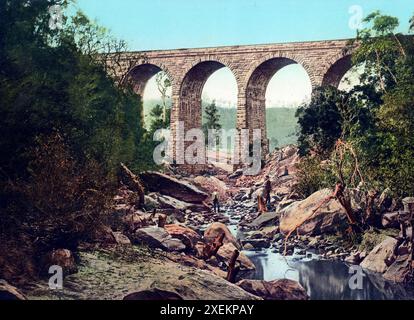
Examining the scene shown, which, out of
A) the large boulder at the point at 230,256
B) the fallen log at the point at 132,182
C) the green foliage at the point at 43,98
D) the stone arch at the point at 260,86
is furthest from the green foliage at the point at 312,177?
the stone arch at the point at 260,86

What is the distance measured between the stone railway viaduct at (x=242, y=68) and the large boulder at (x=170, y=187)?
14374 millimetres

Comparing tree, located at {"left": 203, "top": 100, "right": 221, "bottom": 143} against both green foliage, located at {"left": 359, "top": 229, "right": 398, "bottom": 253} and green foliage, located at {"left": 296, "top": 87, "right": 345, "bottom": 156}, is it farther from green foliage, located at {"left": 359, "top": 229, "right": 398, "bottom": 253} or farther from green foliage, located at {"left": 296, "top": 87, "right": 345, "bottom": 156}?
green foliage, located at {"left": 359, "top": 229, "right": 398, "bottom": 253}

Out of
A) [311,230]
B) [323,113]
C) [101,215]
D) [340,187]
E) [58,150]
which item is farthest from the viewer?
[323,113]

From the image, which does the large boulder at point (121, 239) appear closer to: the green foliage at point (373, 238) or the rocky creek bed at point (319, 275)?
the rocky creek bed at point (319, 275)

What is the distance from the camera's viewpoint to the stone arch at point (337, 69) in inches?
1545

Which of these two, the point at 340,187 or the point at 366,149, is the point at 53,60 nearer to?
the point at 340,187

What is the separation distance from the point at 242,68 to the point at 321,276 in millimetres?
28926

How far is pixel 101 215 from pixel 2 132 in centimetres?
409

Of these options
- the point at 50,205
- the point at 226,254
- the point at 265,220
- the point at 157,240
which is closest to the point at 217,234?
the point at 226,254

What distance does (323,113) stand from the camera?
28922 mm

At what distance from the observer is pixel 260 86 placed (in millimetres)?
44438

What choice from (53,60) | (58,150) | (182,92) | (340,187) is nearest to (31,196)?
(58,150)

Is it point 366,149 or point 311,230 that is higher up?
point 366,149

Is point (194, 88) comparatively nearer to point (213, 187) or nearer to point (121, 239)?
point (213, 187)
